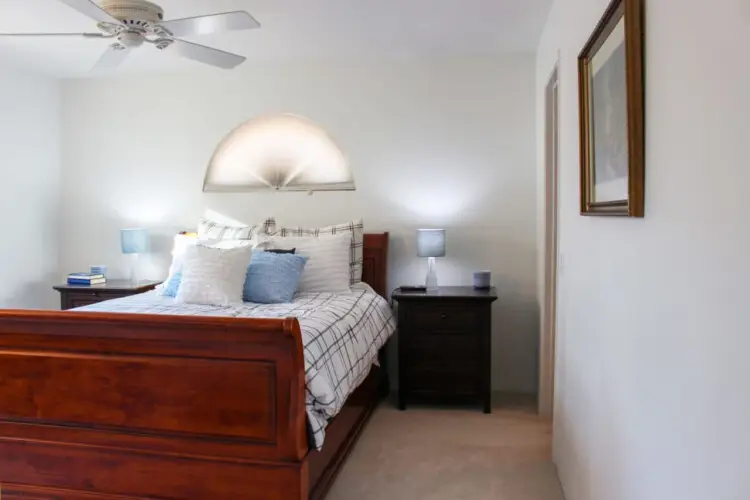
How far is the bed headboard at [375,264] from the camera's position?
422 centimetres

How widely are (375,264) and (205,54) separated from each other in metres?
1.84

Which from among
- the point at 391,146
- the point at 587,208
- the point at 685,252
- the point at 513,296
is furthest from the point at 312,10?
the point at 685,252

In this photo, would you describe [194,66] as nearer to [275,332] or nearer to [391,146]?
[391,146]

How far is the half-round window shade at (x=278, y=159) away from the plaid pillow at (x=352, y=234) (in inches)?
15.9

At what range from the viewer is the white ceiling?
125 inches

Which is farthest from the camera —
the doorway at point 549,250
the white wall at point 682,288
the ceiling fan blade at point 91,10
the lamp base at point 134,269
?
the lamp base at point 134,269

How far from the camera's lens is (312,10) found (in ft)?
10.6

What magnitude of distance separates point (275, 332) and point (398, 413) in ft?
6.40

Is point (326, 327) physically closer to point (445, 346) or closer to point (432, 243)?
point (445, 346)

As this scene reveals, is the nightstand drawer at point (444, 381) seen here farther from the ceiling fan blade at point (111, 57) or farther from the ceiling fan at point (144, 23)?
the ceiling fan blade at point (111, 57)

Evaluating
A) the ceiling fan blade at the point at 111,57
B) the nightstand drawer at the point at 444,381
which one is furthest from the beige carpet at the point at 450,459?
the ceiling fan blade at the point at 111,57

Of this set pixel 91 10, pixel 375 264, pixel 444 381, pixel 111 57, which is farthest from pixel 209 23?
pixel 444 381

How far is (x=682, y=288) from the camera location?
46.7 inches

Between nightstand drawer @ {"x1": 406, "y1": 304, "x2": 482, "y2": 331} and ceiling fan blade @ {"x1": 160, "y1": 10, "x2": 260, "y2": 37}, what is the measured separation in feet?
6.59
